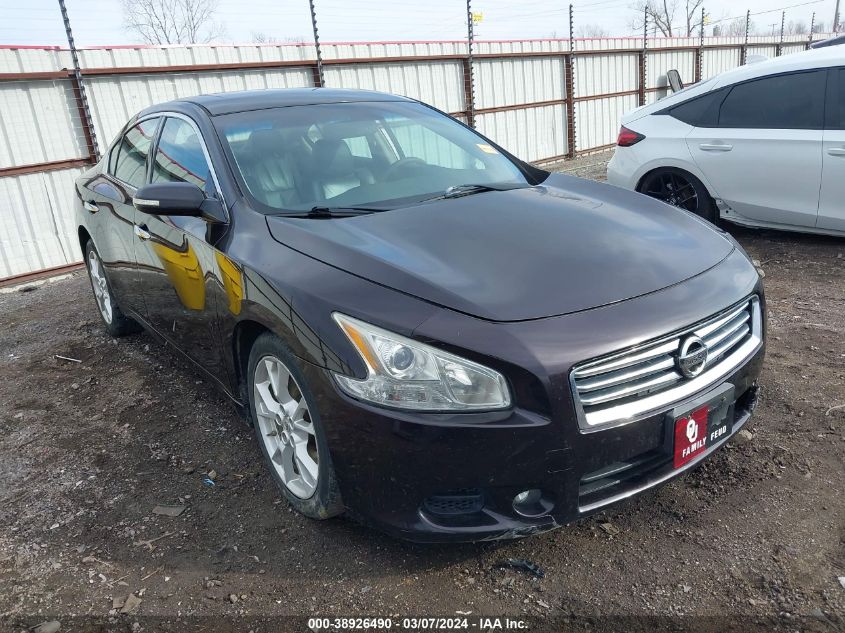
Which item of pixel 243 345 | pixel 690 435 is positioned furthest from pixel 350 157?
pixel 690 435

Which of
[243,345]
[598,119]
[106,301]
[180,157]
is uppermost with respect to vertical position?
[180,157]

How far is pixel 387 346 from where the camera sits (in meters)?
2.15

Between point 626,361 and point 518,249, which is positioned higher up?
point 518,249

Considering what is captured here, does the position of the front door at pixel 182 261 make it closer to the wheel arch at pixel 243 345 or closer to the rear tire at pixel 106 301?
the wheel arch at pixel 243 345

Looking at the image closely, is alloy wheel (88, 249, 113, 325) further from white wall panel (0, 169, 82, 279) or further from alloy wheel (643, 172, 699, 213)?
alloy wheel (643, 172, 699, 213)

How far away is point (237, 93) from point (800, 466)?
323 cm

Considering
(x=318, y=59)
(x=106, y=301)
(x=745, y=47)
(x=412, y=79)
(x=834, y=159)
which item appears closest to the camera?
(x=106, y=301)

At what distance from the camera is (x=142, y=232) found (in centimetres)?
372

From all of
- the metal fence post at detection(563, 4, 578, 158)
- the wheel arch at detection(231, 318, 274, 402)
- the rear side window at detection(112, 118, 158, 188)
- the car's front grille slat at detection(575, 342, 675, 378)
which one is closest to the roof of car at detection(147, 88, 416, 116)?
the rear side window at detection(112, 118, 158, 188)

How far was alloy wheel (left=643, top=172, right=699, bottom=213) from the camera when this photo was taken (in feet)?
20.2

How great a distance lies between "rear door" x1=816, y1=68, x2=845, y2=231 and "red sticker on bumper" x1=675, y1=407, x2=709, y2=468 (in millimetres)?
3842

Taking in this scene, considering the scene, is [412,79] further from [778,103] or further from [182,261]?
[182,261]

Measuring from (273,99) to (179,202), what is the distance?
0.98 m

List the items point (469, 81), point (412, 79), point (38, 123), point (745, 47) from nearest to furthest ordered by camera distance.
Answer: point (38, 123) < point (412, 79) < point (469, 81) < point (745, 47)
